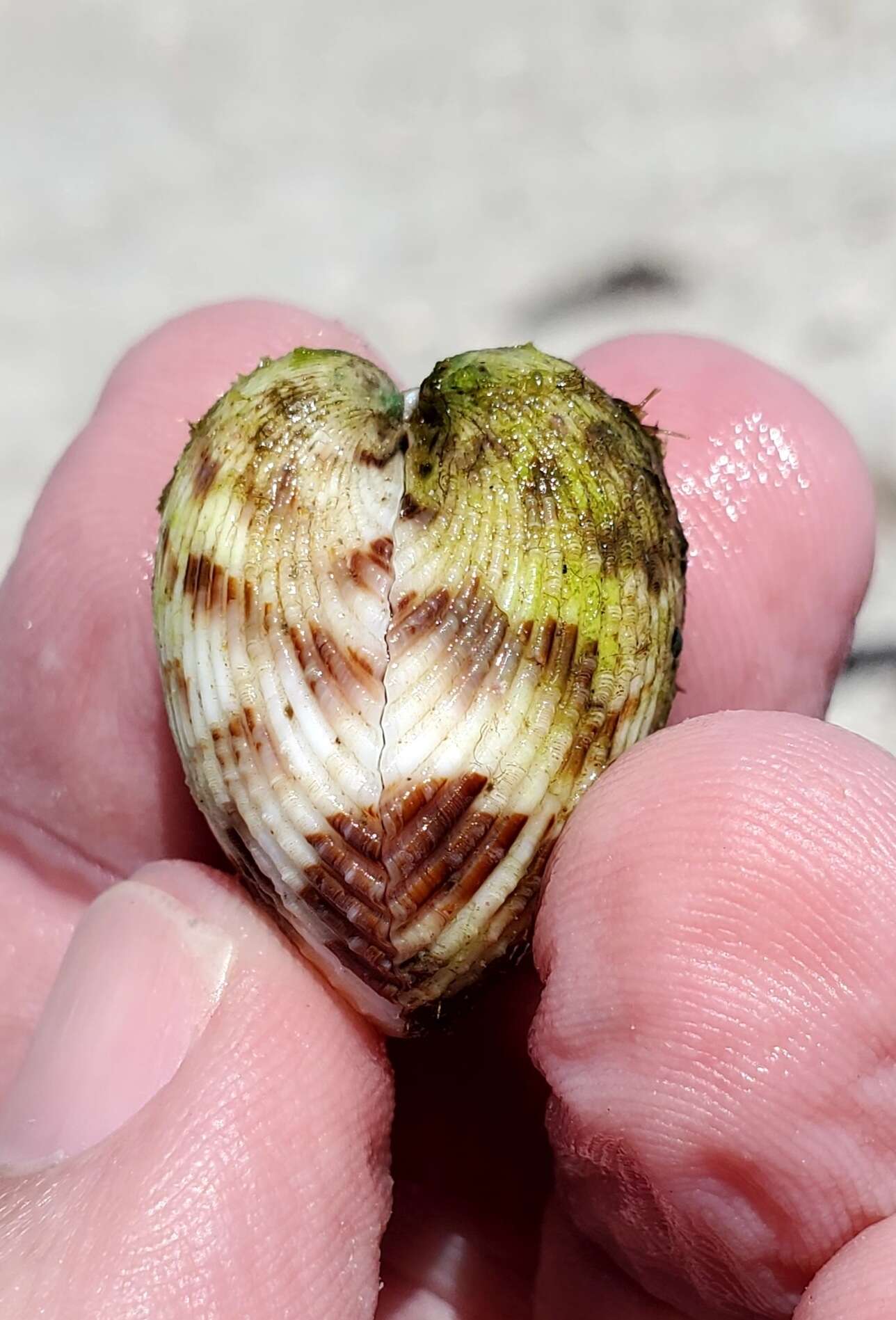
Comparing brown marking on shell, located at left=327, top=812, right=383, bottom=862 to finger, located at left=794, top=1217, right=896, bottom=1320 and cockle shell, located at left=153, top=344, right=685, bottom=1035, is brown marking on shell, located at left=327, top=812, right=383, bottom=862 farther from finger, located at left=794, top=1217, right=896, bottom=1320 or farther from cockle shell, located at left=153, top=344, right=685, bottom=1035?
finger, located at left=794, top=1217, right=896, bottom=1320

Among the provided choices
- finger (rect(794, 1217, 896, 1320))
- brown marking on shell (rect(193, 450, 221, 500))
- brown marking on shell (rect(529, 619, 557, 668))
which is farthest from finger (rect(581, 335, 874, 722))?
finger (rect(794, 1217, 896, 1320))

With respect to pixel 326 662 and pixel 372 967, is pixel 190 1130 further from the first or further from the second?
pixel 326 662

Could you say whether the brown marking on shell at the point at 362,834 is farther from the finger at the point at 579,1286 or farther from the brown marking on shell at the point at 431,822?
the finger at the point at 579,1286

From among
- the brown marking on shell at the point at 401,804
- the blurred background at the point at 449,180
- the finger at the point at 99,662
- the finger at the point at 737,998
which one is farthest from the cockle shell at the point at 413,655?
the blurred background at the point at 449,180

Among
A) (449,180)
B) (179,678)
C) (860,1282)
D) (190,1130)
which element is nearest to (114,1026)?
(190,1130)

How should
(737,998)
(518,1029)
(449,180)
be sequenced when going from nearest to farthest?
(737,998), (518,1029), (449,180)

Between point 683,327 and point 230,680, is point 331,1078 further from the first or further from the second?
point 683,327
